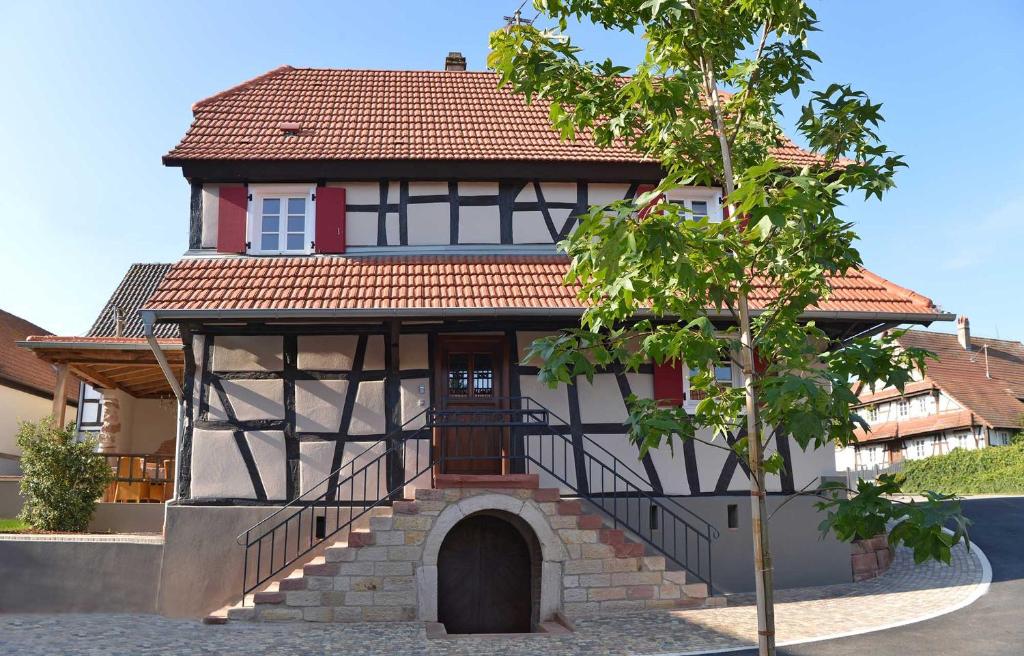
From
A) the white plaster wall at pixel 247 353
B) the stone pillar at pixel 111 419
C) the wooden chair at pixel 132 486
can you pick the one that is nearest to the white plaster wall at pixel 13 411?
the stone pillar at pixel 111 419

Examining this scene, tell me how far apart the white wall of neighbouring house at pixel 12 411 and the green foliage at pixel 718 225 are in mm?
21463

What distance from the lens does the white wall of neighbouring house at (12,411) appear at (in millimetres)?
23172

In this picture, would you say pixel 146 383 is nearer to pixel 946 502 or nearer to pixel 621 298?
pixel 621 298

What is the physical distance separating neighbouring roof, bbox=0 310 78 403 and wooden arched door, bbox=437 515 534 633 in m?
17.0

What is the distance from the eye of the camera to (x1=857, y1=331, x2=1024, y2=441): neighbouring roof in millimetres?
31219

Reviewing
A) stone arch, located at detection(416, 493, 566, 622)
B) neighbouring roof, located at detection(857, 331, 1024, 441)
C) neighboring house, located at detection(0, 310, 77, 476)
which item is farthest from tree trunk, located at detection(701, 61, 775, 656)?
neighbouring roof, located at detection(857, 331, 1024, 441)

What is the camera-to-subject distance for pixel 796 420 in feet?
15.1

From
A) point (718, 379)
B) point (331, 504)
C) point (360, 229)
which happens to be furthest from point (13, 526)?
point (718, 379)

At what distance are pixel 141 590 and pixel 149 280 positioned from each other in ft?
40.9

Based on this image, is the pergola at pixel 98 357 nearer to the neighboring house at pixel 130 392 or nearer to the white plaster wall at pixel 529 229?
the neighboring house at pixel 130 392

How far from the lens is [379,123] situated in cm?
1387

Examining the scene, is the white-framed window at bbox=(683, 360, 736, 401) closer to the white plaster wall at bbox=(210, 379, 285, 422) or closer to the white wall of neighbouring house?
the white plaster wall at bbox=(210, 379, 285, 422)

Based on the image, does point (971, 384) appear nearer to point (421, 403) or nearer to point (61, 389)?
point (421, 403)

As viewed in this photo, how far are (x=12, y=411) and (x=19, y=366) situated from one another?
5.57ft
